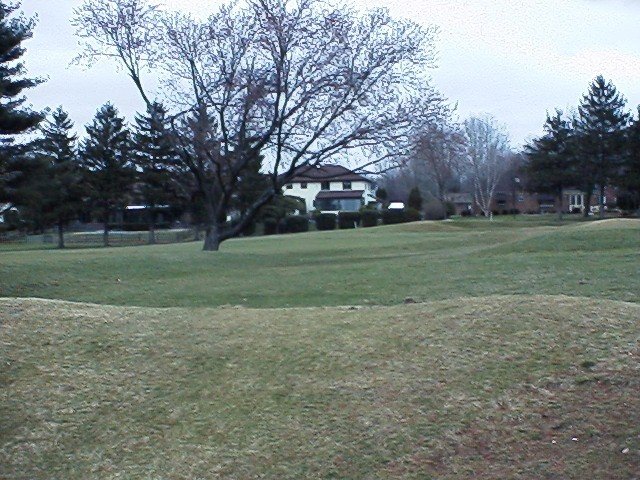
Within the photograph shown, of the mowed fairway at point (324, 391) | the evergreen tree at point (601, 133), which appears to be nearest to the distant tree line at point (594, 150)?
the evergreen tree at point (601, 133)

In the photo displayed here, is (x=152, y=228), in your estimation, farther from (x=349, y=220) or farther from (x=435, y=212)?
(x=435, y=212)

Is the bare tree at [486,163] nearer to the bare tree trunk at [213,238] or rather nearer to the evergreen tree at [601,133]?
the evergreen tree at [601,133]

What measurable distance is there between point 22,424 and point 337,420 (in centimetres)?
251

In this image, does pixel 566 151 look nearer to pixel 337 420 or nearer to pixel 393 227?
pixel 393 227

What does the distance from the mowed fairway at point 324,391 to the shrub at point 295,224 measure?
57.3m

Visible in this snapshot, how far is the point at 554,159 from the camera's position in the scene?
6356 cm

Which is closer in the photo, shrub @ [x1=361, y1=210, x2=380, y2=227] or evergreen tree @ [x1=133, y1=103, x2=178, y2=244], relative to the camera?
evergreen tree @ [x1=133, y1=103, x2=178, y2=244]

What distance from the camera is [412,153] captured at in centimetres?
2736

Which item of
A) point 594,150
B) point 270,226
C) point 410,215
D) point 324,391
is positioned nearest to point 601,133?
point 594,150

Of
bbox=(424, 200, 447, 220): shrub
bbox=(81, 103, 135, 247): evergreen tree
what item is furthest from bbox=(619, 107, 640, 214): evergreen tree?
bbox=(81, 103, 135, 247): evergreen tree

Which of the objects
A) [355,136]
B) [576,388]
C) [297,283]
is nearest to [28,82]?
[355,136]

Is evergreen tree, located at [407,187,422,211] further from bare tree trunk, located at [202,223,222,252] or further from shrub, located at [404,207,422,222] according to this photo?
bare tree trunk, located at [202,223,222,252]

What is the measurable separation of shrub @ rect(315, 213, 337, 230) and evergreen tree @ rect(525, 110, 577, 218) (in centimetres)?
1449

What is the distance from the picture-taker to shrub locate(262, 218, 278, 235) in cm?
6669
